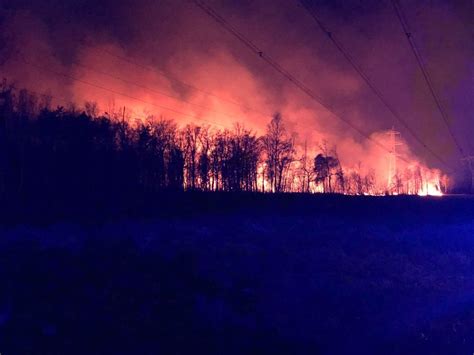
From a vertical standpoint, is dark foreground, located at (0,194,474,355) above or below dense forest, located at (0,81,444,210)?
below

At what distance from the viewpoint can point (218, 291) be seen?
419 inches

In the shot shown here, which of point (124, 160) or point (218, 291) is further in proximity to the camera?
point (124, 160)

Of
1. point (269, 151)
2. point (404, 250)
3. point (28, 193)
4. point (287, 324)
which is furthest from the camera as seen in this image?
point (269, 151)

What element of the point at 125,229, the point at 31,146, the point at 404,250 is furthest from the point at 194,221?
the point at 31,146

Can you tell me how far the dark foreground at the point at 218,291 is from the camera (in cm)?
802

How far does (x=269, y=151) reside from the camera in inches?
2403

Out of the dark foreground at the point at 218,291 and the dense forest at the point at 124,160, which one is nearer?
the dark foreground at the point at 218,291

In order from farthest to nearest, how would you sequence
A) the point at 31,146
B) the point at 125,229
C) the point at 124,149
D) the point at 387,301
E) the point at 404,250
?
the point at 124,149 < the point at 31,146 < the point at 404,250 < the point at 125,229 < the point at 387,301

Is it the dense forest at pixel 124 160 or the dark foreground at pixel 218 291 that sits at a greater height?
the dense forest at pixel 124 160

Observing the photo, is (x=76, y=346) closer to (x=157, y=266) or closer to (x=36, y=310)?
(x=36, y=310)

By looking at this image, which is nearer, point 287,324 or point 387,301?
point 287,324

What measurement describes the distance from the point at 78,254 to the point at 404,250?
13.9m

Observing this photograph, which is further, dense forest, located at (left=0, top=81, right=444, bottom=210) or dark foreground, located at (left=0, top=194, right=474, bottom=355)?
dense forest, located at (left=0, top=81, right=444, bottom=210)

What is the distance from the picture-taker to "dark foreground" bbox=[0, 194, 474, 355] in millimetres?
8023
